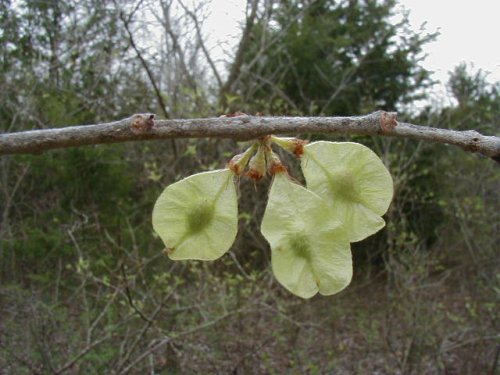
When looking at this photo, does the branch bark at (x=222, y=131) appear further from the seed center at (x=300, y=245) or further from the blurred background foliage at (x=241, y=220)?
the blurred background foliage at (x=241, y=220)

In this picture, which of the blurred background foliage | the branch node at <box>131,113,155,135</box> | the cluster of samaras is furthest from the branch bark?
the blurred background foliage

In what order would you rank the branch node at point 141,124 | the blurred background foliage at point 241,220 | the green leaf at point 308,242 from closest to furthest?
the branch node at point 141,124, the green leaf at point 308,242, the blurred background foliage at point 241,220

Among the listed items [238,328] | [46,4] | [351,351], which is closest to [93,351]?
[238,328]

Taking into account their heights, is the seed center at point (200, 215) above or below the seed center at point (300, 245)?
above

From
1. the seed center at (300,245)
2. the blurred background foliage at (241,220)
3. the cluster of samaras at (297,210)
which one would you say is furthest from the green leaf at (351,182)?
the blurred background foliage at (241,220)

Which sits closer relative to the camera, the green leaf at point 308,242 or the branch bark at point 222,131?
the branch bark at point 222,131
